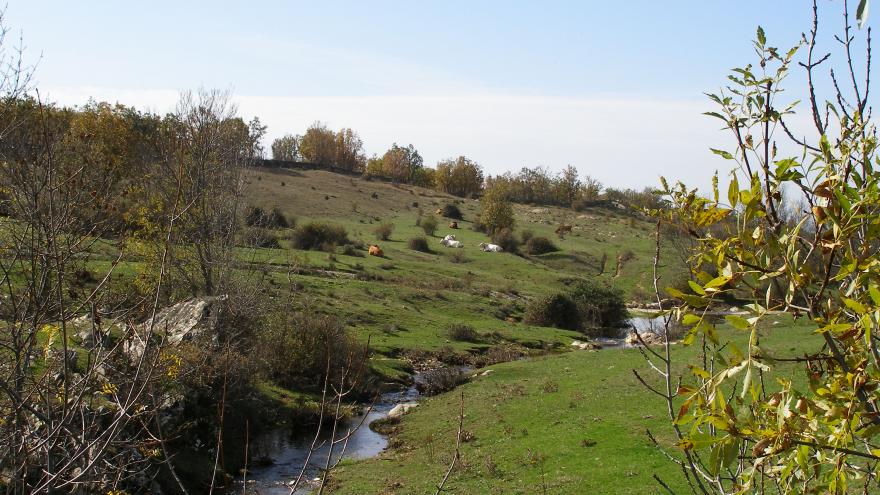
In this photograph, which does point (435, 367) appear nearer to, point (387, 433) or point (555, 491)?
point (387, 433)

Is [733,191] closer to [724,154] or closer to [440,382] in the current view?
[724,154]

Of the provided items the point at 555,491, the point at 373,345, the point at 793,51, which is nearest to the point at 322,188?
the point at 373,345

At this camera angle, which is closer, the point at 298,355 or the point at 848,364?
the point at 848,364

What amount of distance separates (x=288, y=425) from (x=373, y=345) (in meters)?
11.4

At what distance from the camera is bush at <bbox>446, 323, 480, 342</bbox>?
38938 mm

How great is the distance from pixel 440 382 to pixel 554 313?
67.0ft

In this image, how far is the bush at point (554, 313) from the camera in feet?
154

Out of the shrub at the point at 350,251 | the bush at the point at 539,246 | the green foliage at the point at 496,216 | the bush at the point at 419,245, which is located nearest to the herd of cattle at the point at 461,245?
the bush at the point at 419,245

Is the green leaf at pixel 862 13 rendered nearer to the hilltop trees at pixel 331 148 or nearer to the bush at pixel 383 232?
the bush at pixel 383 232

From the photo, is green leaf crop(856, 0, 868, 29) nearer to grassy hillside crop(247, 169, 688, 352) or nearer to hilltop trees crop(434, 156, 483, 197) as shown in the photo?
grassy hillside crop(247, 169, 688, 352)

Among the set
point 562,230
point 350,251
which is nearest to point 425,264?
point 350,251

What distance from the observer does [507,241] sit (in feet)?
245

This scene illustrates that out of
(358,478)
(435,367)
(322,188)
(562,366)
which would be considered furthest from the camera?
(322,188)

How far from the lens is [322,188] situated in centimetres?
9231
